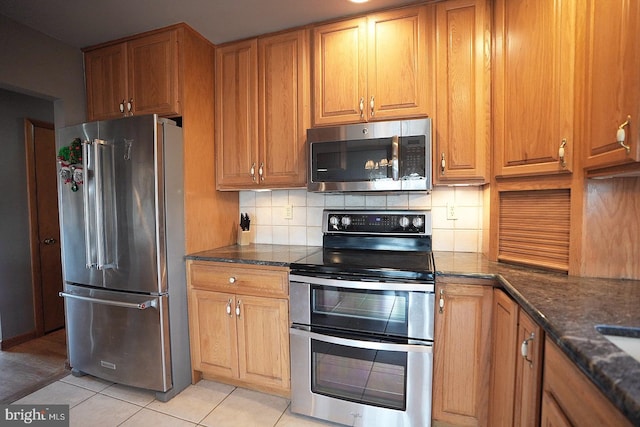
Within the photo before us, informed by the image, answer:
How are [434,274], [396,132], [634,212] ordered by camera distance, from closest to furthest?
[634,212] → [434,274] → [396,132]

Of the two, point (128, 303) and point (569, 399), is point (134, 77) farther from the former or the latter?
point (569, 399)

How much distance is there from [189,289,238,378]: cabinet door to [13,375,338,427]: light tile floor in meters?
0.15

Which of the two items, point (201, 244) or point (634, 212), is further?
point (201, 244)

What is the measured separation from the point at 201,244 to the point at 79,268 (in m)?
0.81

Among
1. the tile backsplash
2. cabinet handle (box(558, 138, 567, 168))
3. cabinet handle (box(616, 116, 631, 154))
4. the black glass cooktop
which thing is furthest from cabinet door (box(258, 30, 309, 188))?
cabinet handle (box(616, 116, 631, 154))

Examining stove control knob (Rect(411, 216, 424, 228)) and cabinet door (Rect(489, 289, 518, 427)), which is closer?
cabinet door (Rect(489, 289, 518, 427))

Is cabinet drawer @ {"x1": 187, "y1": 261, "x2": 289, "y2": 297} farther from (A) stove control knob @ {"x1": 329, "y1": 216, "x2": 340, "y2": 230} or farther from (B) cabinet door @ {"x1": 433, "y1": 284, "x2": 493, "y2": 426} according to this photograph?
(B) cabinet door @ {"x1": 433, "y1": 284, "x2": 493, "y2": 426}

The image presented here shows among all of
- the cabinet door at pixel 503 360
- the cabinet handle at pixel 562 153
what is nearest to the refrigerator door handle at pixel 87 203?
the cabinet door at pixel 503 360

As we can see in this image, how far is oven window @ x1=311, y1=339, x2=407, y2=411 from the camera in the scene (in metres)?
1.48

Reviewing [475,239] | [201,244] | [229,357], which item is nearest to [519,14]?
[475,239]

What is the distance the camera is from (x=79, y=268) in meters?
1.98

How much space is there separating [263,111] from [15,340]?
2962 mm

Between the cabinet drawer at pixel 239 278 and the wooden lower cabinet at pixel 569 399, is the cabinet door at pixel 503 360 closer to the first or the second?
the wooden lower cabinet at pixel 569 399

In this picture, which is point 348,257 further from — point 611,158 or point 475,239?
point 611,158
